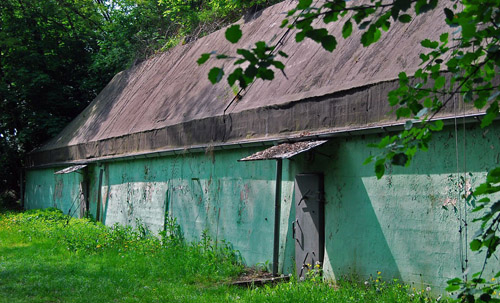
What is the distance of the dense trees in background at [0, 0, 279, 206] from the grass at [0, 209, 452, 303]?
11.9 m

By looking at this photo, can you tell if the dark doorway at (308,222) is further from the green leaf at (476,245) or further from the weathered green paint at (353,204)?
the green leaf at (476,245)

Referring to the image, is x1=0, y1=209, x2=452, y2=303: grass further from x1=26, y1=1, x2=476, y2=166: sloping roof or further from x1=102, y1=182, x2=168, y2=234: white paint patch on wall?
x1=26, y1=1, x2=476, y2=166: sloping roof

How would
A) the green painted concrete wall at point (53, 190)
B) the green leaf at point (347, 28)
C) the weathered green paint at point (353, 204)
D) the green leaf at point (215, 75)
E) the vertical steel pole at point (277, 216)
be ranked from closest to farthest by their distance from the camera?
the green leaf at point (215, 75) → the green leaf at point (347, 28) → the weathered green paint at point (353, 204) → the vertical steel pole at point (277, 216) → the green painted concrete wall at point (53, 190)

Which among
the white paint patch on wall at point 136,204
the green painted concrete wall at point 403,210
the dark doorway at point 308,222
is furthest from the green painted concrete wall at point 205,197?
the green painted concrete wall at point 403,210

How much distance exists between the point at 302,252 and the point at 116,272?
3.08 metres

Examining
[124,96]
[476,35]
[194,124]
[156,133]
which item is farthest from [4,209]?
[476,35]

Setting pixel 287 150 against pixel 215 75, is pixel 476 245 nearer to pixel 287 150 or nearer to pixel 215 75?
pixel 215 75

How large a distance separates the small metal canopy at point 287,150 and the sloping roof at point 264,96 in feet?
0.97

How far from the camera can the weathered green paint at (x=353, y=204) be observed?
6.15 metres

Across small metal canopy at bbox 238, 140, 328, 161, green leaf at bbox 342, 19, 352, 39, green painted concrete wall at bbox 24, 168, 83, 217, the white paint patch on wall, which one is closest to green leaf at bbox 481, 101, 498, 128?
green leaf at bbox 342, 19, 352, 39

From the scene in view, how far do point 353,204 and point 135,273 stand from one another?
3856mm

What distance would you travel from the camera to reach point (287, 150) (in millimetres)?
7941

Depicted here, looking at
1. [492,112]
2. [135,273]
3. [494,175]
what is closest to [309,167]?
[135,273]

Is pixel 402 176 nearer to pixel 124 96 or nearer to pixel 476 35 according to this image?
pixel 476 35
